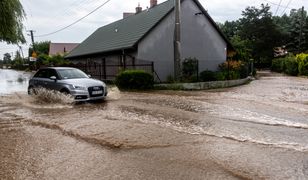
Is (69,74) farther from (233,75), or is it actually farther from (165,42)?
(233,75)

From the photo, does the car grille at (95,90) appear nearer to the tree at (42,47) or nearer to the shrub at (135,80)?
the shrub at (135,80)

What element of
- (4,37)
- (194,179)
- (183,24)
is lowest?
(194,179)

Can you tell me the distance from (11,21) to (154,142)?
9778 millimetres

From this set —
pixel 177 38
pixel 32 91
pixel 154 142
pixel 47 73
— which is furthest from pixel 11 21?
pixel 154 142

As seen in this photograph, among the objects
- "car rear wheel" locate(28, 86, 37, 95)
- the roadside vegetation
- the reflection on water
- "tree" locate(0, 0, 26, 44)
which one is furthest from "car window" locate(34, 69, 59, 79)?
the roadside vegetation

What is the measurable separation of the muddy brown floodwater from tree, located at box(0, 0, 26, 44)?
351 cm

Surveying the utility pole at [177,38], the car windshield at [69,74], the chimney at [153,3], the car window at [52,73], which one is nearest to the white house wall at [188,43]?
the utility pole at [177,38]

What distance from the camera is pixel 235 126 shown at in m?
9.50

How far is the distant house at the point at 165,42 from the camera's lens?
78.7ft

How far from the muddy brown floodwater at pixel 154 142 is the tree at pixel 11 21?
3.51 metres

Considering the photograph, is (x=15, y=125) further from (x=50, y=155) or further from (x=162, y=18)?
(x=162, y=18)

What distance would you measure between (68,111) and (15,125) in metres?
2.42

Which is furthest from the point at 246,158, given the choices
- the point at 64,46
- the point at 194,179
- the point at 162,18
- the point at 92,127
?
the point at 64,46

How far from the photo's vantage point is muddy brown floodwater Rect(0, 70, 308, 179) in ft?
19.0
